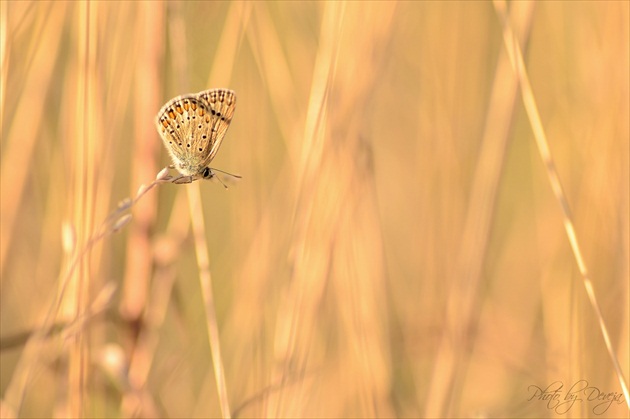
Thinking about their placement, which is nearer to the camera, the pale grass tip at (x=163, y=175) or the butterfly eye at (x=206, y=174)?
the pale grass tip at (x=163, y=175)

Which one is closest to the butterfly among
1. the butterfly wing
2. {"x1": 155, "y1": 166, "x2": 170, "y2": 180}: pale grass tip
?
the butterfly wing

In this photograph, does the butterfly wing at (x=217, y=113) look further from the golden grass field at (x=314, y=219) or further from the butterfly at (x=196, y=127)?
the golden grass field at (x=314, y=219)

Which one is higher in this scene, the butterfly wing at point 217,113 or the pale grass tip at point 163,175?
the butterfly wing at point 217,113

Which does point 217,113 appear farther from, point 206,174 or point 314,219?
point 314,219

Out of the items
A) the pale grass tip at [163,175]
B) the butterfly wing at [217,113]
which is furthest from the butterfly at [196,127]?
the pale grass tip at [163,175]

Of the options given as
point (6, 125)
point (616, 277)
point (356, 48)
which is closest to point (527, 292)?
point (616, 277)
